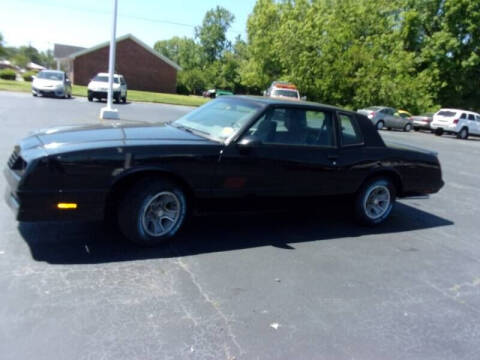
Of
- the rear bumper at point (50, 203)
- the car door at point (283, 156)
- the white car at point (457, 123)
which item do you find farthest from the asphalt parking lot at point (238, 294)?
the white car at point (457, 123)

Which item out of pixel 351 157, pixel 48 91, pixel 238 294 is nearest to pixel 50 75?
pixel 48 91

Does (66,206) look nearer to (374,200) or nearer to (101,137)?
(101,137)

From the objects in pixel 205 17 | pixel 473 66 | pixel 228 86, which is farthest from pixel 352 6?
pixel 205 17

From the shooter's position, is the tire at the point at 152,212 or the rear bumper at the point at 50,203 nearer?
the rear bumper at the point at 50,203

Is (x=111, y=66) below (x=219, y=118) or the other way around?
the other way around

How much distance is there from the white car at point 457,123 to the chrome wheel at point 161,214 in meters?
27.4

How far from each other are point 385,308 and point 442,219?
140 inches

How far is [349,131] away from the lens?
544 centimetres

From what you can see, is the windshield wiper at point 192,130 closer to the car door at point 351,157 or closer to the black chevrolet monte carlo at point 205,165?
the black chevrolet monte carlo at point 205,165

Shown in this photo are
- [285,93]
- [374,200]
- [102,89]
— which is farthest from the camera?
[285,93]

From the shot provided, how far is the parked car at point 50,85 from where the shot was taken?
74.7ft

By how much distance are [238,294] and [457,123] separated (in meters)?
28.0

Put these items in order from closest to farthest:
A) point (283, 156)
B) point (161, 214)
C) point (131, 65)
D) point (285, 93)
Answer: point (161, 214) → point (283, 156) → point (285, 93) → point (131, 65)

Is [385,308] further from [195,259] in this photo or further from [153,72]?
[153,72]
